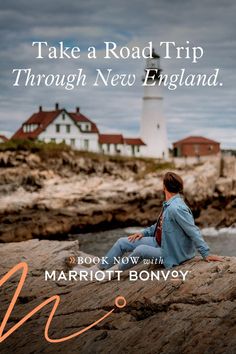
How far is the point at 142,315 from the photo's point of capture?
307 inches

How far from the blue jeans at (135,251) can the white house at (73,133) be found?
53.5 metres

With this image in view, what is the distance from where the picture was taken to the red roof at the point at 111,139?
69312 millimetres

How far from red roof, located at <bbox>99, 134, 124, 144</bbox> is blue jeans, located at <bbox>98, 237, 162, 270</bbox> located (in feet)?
197

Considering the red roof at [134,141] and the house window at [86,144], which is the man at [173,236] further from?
the red roof at [134,141]

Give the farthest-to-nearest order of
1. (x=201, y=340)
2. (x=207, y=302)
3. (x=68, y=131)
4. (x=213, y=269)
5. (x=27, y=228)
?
(x=68, y=131) → (x=27, y=228) → (x=213, y=269) → (x=207, y=302) → (x=201, y=340)

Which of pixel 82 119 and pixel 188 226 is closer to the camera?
pixel 188 226

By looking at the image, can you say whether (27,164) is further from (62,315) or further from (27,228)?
(62,315)

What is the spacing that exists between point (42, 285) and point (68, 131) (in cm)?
5637

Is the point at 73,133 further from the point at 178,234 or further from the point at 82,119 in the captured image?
the point at 178,234

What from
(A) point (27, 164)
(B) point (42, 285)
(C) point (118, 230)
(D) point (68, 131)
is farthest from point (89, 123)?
(B) point (42, 285)

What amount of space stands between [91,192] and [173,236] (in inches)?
1700

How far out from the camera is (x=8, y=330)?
8508mm

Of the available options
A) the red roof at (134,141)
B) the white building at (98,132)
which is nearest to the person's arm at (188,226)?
the white building at (98,132)
